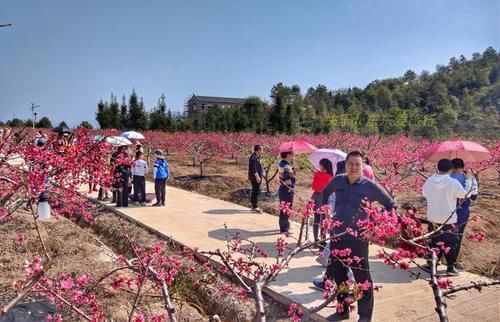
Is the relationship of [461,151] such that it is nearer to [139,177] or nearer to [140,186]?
[139,177]

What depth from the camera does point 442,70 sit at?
254ft

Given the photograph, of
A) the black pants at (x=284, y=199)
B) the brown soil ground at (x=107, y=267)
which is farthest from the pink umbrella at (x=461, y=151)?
the brown soil ground at (x=107, y=267)

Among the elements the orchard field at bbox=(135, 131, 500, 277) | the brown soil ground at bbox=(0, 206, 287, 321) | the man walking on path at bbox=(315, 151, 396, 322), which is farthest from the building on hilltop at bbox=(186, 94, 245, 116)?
the man walking on path at bbox=(315, 151, 396, 322)

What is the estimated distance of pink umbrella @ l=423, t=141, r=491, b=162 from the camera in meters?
6.11

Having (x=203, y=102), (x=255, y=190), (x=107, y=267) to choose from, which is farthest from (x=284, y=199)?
(x=203, y=102)

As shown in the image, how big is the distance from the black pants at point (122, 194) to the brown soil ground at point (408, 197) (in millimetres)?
2853

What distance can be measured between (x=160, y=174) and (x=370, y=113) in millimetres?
46689

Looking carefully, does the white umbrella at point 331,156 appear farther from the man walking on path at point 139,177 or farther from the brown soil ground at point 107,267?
the man walking on path at point 139,177

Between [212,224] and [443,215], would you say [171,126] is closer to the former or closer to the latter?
[212,224]

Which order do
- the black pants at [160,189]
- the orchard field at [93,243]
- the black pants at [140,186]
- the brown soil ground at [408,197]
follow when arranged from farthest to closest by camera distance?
the black pants at [140,186] → the black pants at [160,189] → the brown soil ground at [408,197] → the orchard field at [93,243]

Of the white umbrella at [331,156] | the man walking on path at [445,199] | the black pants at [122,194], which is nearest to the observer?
the man walking on path at [445,199]

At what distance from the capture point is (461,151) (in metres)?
6.23

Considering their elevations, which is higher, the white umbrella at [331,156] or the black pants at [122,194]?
the white umbrella at [331,156]

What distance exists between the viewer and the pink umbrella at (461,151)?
6107 mm
